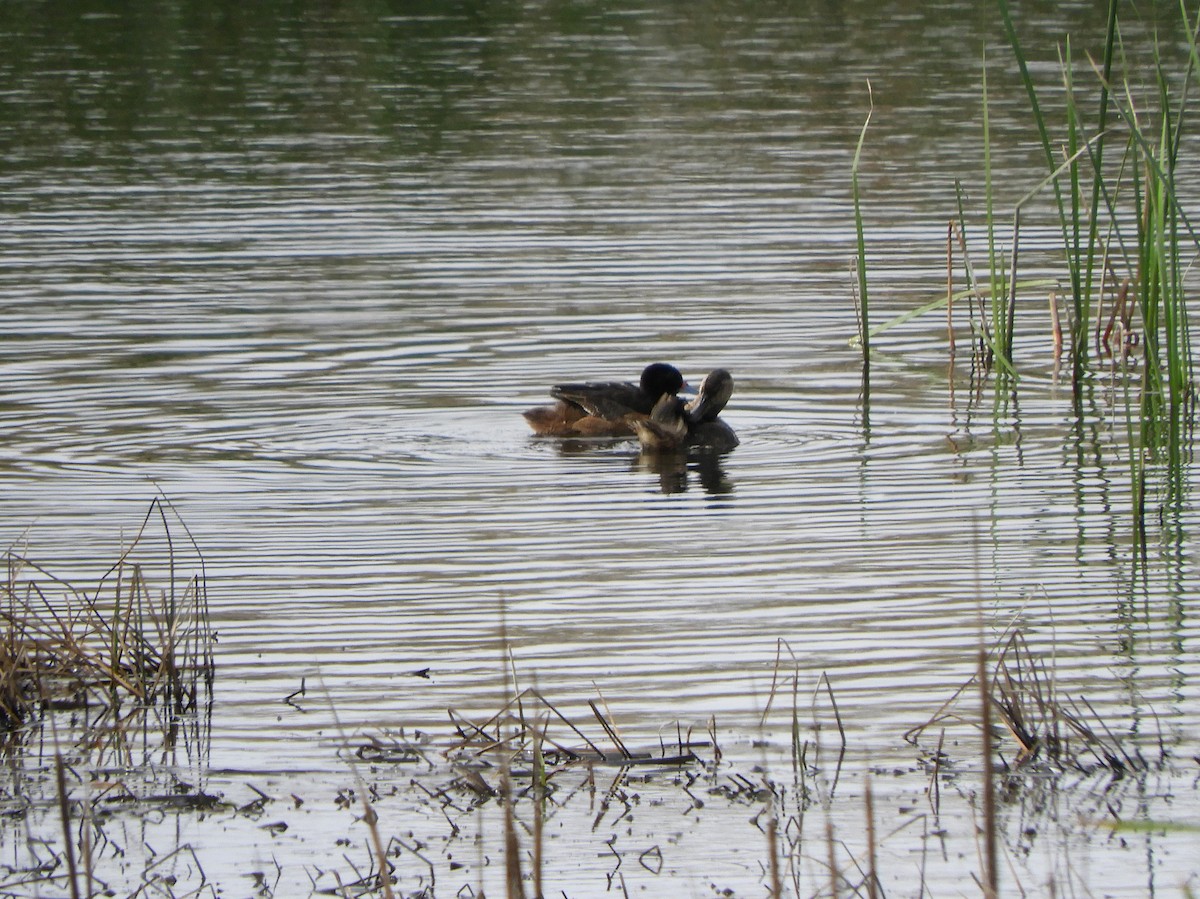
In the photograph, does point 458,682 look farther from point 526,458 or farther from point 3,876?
point 526,458

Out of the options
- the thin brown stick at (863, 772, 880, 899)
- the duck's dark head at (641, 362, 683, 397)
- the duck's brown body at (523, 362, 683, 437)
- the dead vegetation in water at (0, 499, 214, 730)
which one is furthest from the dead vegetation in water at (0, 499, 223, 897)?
the duck's dark head at (641, 362, 683, 397)

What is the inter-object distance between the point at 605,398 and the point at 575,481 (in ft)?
3.43

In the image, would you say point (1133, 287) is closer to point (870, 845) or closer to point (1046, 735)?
point (1046, 735)

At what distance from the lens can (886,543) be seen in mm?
9602

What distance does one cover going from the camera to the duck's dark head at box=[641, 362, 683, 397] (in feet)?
40.4

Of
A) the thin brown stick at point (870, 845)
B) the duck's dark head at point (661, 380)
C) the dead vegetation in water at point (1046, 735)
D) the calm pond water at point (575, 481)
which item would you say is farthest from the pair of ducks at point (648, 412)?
the thin brown stick at point (870, 845)

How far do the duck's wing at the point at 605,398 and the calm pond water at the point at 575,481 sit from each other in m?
0.25

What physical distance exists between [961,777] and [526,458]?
5.72m

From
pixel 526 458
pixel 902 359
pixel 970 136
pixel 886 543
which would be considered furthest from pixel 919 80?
pixel 886 543

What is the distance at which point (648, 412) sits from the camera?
12.5 metres

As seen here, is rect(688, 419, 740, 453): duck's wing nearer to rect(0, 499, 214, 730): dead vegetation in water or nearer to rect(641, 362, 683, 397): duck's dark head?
rect(641, 362, 683, 397): duck's dark head

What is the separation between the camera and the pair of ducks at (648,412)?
12039mm

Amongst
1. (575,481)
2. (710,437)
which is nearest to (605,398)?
(710,437)

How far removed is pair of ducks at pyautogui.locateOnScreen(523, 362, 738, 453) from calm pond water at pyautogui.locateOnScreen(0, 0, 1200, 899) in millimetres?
168
